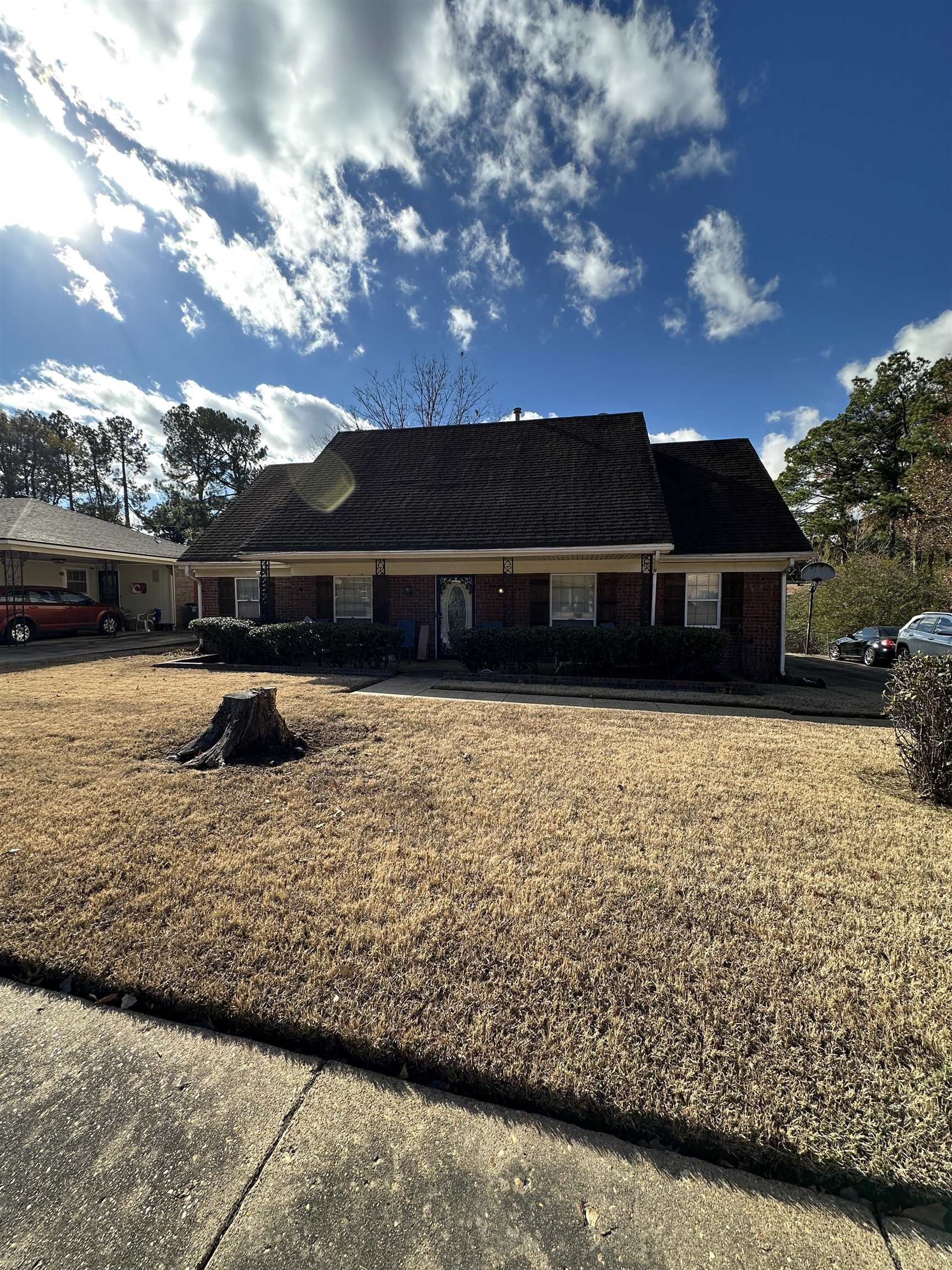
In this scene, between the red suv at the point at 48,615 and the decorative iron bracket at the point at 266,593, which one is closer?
the decorative iron bracket at the point at 266,593

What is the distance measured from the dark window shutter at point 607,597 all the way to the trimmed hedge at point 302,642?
4.87 m

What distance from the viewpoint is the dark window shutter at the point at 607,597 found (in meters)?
12.1

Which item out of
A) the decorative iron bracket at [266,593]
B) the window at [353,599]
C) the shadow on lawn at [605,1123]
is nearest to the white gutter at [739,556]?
the window at [353,599]

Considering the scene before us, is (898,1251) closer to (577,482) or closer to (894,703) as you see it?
(894,703)

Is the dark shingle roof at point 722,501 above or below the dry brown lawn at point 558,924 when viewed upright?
above

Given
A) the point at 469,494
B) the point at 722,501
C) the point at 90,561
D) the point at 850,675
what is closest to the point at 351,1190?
the point at 469,494

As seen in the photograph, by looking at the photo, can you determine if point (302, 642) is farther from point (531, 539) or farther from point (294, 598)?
point (531, 539)

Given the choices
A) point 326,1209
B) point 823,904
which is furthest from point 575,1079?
point 823,904

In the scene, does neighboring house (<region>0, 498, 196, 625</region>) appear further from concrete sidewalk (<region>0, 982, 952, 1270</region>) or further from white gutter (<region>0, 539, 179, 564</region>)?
concrete sidewalk (<region>0, 982, 952, 1270</region>)

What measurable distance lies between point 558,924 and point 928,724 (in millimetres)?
4066

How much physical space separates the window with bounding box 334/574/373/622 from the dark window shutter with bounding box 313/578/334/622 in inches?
3.6

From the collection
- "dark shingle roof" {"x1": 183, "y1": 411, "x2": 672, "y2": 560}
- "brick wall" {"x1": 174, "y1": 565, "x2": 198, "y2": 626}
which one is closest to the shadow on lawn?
"dark shingle roof" {"x1": 183, "y1": 411, "x2": 672, "y2": 560}

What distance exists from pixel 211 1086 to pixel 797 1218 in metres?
1.97

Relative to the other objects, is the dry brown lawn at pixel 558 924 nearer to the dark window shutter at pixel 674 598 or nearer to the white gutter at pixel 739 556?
the dark window shutter at pixel 674 598
